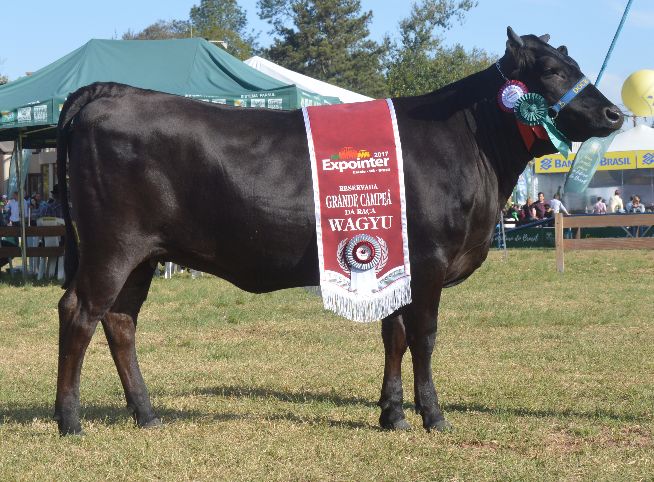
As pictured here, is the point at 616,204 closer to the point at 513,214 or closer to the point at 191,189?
the point at 513,214

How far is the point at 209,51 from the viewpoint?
18.7 m

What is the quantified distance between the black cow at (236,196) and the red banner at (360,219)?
0.07 m

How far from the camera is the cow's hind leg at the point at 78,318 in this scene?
5.76 meters

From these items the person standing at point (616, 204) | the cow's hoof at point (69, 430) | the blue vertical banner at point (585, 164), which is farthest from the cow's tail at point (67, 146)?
the person standing at point (616, 204)

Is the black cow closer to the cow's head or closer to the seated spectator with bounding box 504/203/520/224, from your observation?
the cow's head

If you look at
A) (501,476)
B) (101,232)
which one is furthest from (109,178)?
(501,476)

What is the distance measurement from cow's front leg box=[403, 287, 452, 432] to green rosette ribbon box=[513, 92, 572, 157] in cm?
126

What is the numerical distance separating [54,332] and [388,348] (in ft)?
18.5

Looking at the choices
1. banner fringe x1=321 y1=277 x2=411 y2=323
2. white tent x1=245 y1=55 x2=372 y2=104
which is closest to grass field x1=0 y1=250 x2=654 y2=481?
banner fringe x1=321 y1=277 x2=411 y2=323

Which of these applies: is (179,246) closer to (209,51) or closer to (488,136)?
(488,136)

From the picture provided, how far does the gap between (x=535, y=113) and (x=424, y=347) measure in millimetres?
1680

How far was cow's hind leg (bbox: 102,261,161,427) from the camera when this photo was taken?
243 inches

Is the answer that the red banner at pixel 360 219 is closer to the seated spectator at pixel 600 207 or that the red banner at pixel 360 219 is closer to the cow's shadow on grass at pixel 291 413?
the cow's shadow on grass at pixel 291 413

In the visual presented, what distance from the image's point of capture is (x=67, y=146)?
6.02 meters
